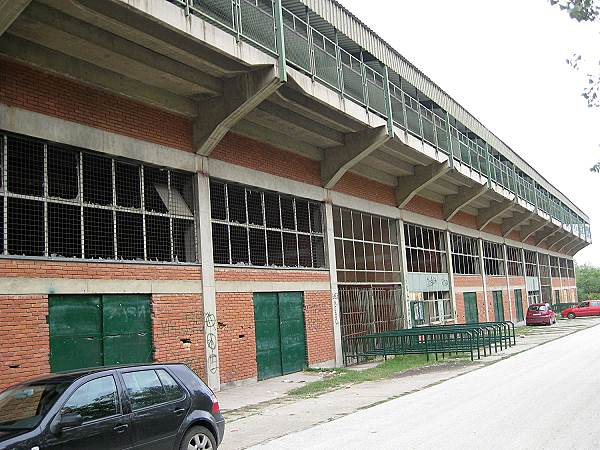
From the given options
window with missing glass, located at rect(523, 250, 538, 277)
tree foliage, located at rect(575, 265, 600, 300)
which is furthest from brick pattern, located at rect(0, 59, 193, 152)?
tree foliage, located at rect(575, 265, 600, 300)

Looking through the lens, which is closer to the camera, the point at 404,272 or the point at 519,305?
the point at 404,272

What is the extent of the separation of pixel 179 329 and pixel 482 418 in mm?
7462

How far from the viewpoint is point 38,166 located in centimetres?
1188

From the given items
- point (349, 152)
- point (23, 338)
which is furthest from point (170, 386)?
point (349, 152)

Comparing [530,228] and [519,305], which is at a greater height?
[530,228]

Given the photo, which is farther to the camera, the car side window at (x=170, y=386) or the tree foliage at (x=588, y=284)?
the tree foliage at (x=588, y=284)

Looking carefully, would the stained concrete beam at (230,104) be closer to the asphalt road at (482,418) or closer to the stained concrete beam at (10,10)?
the stained concrete beam at (10,10)

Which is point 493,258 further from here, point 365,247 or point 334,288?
point 334,288

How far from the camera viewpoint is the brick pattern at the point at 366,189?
23000mm

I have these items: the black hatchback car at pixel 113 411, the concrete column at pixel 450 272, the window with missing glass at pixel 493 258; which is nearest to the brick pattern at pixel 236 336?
the black hatchback car at pixel 113 411

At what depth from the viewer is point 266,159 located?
725 inches

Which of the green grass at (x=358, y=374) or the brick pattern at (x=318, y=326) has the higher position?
the brick pattern at (x=318, y=326)

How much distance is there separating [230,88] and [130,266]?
505 centimetres

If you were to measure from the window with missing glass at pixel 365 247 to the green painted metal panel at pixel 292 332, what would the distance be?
10.1ft
